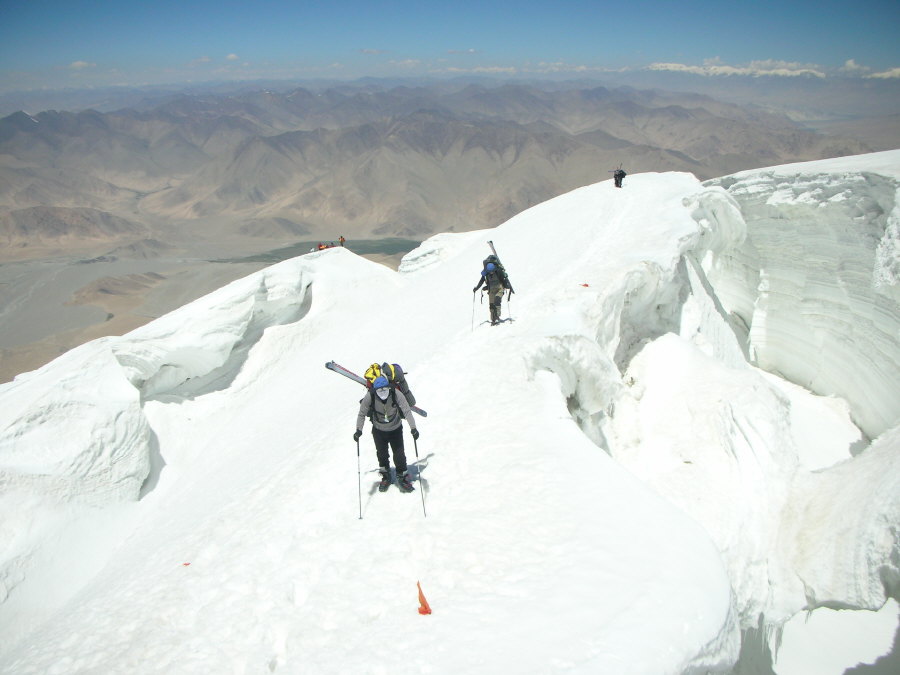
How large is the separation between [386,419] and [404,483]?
94cm

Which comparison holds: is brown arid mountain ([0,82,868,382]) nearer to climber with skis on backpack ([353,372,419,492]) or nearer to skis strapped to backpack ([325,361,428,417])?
skis strapped to backpack ([325,361,428,417])

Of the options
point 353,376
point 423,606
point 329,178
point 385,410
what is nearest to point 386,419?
point 385,410

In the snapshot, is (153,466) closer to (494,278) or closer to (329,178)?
(494,278)

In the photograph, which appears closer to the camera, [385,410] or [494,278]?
[385,410]

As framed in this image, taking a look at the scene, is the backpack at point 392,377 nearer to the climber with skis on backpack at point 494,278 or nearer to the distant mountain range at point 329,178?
the climber with skis on backpack at point 494,278

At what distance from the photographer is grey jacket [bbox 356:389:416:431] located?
257 inches

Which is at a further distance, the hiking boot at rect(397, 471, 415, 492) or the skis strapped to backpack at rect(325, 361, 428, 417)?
the hiking boot at rect(397, 471, 415, 492)

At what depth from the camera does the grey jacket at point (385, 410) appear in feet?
21.4

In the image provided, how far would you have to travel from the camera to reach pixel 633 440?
1195cm

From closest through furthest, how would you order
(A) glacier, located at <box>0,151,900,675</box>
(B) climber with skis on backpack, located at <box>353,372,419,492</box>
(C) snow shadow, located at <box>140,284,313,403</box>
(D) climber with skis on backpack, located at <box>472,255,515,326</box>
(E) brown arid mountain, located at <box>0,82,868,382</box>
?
(A) glacier, located at <box>0,151,900,675</box>, (B) climber with skis on backpack, located at <box>353,372,419,492</box>, (D) climber with skis on backpack, located at <box>472,255,515,326</box>, (C) snow shadow, located at <box>140,284,313,403</box>, (E) brown arid mountain, located at <box>0,82,868,382</box>

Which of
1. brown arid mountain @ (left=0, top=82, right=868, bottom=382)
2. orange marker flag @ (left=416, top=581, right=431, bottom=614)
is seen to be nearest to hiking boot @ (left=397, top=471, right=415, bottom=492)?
orange marker flag @ (left=416, top=581, right=431, bottom=614)

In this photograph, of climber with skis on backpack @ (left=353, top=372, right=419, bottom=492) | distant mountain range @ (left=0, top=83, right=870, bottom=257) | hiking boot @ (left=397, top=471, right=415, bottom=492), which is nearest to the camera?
climber with skis on backpack @ (left=353, top=372, right=419, bottom=492)

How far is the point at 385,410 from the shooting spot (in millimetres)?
6602

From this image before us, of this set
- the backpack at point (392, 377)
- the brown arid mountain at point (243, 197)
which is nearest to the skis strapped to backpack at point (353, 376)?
the backpack at point (392, 377)
